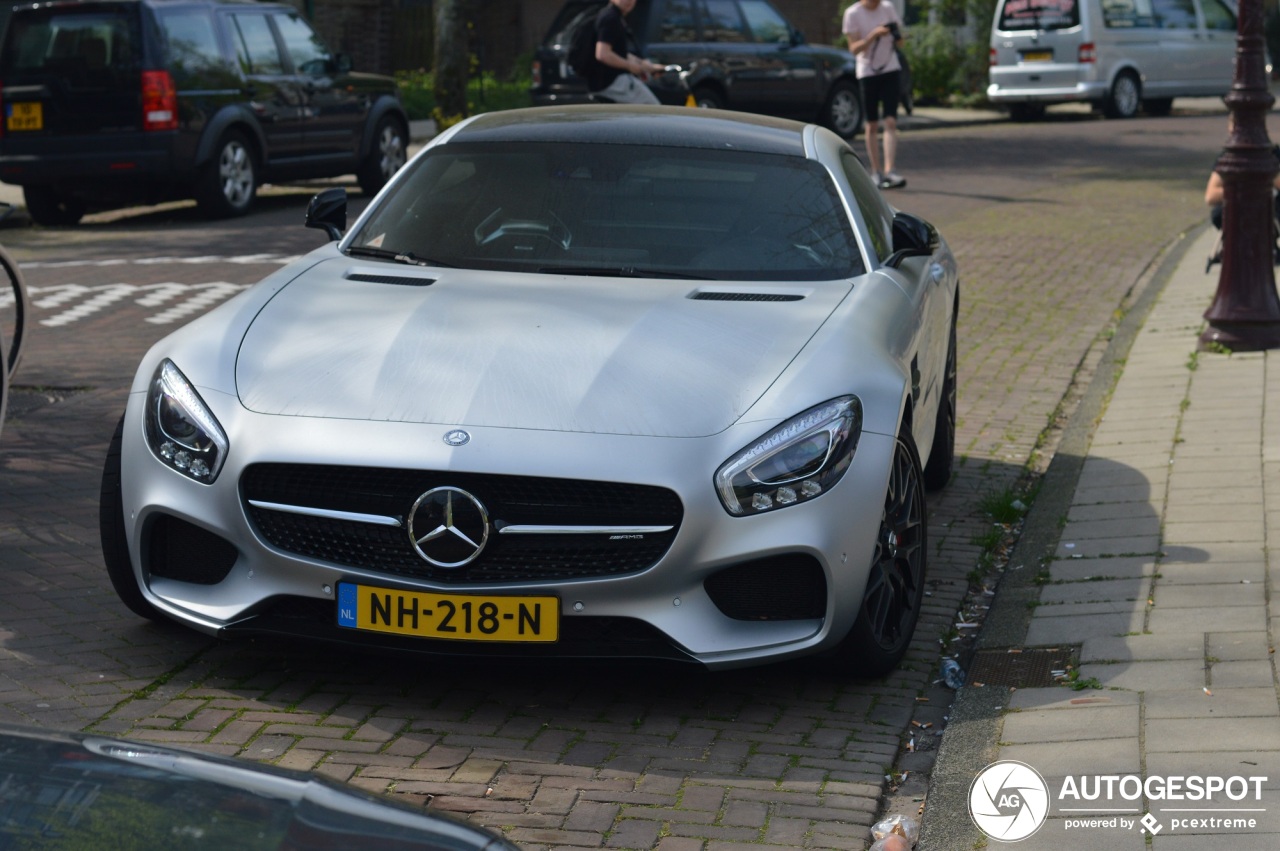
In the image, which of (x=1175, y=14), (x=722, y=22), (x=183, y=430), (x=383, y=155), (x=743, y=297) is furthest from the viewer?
(x=1175, y=14)

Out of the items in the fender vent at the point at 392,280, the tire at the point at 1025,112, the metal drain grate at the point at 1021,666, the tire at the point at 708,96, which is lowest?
the tire at the point at 1025,112

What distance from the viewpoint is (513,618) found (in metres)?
4.25

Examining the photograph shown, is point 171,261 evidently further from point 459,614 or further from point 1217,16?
point 1217,16

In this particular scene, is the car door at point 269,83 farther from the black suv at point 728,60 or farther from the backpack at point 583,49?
the black suv at point 728,60

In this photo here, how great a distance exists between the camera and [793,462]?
4355mm

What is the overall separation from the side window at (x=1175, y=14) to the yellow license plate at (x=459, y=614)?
82.0 ft

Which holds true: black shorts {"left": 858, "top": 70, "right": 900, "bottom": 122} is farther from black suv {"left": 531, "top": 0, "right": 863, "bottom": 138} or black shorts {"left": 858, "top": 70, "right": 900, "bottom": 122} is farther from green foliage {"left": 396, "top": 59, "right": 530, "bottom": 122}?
green foliage {"left": 396, "top": 59, "right": 530, "bottom": 122}

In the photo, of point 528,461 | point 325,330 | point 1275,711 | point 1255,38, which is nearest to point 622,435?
point 528,461

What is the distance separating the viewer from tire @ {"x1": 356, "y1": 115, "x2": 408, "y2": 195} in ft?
55.9

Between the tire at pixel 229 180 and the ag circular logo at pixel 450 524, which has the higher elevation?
the ag circular logo at pixel 450 524

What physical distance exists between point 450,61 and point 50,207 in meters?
8.41

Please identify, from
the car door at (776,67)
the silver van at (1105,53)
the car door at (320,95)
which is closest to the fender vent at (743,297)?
the car door at (320,95)

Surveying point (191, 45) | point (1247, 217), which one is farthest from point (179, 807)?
point (191, 45)

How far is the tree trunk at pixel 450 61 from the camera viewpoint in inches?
886
